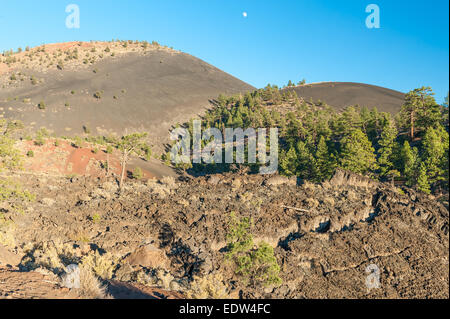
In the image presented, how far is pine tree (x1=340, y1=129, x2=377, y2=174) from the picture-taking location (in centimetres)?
3684

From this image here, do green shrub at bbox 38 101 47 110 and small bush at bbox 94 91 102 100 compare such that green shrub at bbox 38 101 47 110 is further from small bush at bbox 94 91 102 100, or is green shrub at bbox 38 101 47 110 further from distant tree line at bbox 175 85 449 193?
distant tree line at bbox 175 85 449 193

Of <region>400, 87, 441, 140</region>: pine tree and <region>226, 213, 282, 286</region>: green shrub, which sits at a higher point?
<region>400, 87, 441, 140</region>: pine tree

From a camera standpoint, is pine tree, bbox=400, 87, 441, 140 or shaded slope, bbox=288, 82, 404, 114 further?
shaded slope, bbox=288, 82, 404, 114

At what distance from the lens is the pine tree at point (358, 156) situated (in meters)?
36.8

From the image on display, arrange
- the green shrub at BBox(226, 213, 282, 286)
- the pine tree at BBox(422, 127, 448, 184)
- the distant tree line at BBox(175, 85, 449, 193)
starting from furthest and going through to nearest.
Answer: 1. the distant tree line at BBox(175, 85, 449, 193)
2. the pine tree at BBox(422, 127, 448, 184)
3. the green shrub at BBox(226, 213, 282, 286)

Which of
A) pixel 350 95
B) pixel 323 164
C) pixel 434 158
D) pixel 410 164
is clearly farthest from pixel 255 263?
pixel 350 95

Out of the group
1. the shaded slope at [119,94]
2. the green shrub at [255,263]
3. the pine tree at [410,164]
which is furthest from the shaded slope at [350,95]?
the green shrub at [255,263]

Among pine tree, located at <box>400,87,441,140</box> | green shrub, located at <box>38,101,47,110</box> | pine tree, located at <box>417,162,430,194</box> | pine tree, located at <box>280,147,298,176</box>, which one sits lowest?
pine tree, located at <box>417,162,430,194</box>

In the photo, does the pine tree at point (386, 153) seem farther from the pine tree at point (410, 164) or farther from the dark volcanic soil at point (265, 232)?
the dark volcanic soil at point (265, 232)

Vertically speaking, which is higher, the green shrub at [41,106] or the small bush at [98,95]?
the small bush at [98,95]

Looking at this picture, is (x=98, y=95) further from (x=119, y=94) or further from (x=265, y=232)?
(x=265, y=232)

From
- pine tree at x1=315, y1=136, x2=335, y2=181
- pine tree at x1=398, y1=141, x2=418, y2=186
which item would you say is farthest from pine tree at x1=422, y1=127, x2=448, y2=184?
pine tree at x1=315, y1=136, x2=335, y2=181

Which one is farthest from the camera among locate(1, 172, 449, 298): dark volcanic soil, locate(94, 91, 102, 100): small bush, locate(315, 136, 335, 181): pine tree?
locate(94, 91, 102, 100): small bush
